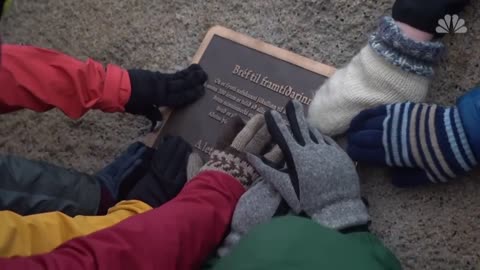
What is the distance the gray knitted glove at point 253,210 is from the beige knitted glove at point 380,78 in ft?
0.50

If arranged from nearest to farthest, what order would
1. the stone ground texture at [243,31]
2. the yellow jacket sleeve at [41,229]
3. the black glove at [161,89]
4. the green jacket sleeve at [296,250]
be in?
the green jacket sleeve at [296,250] < the yellow jacket sleeve at [41,229] < the stone ground texture at [243,31] < the black glove at [161,89]

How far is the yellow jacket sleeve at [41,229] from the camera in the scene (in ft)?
3.33

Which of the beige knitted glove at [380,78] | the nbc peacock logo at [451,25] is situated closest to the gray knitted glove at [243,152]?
the beige knitted glove at [380,78]

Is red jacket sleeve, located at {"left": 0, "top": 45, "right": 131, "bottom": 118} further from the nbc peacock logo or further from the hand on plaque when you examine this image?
the nbc peacock logo

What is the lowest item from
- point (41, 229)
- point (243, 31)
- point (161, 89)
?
point (41, 229)

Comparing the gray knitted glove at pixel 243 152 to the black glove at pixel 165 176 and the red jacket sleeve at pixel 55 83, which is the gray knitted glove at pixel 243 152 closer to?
the black glove at pixel 165 176

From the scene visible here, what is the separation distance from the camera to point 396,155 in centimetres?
108

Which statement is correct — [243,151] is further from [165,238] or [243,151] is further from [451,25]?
[451,25]

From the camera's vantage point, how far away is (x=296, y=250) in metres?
0.85

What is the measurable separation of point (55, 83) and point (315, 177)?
521mm

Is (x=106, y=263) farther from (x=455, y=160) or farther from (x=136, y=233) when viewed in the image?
(x=455, y=160)

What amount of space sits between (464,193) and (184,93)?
1.88ft

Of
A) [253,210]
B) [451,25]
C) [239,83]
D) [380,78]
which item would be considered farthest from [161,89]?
[451,25]

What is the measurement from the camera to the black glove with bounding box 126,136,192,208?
48.7 inches
